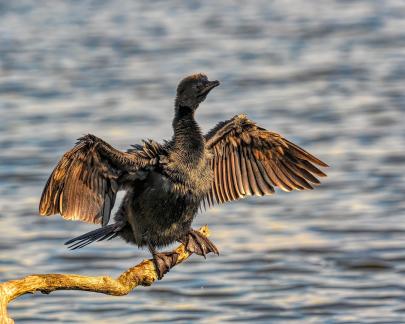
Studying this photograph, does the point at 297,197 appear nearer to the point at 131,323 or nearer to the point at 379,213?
the point at 379,213

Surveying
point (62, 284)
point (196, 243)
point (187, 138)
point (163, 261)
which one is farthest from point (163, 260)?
point (62, 284)

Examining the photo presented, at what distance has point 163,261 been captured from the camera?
25.0 feet

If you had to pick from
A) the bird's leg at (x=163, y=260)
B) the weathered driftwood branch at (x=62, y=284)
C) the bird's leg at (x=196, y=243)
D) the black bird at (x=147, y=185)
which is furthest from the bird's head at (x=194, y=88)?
the weathered driftwood branch at (x=62, y=284)

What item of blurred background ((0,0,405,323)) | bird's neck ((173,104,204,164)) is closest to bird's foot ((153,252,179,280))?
bird's neck ((173,104,204,164))

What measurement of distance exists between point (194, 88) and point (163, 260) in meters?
1.16

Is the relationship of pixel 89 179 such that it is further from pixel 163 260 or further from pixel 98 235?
pixel 163 260

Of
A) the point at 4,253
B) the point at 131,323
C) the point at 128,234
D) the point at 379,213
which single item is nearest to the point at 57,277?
the point at 128,234

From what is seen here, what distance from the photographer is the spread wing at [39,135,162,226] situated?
7656 millimetres

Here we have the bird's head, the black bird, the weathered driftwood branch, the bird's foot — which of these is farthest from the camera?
the bird's head

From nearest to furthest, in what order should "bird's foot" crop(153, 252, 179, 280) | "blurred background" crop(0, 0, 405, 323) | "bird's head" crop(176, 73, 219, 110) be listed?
1. "bird's foot" crop(153, 252, 179, 280)
2. "bird's head" crop(176, 73, 219, 110)
3. "blurred background" crop(0, 0, 405, 323)

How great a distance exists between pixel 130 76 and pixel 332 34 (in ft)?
13.8

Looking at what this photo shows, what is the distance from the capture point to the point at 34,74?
19.8m

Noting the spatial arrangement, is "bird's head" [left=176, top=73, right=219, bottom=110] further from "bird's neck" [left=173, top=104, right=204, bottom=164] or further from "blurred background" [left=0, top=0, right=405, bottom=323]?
"blurred background" [left=0, top=0, right=405, bottom=323]

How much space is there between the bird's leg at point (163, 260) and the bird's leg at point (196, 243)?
0.12 m
